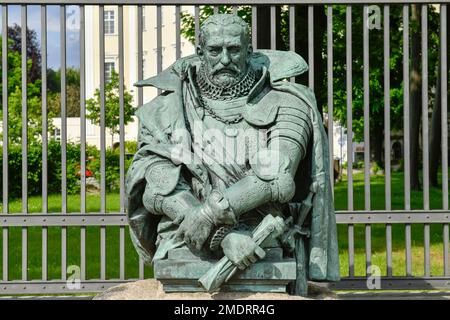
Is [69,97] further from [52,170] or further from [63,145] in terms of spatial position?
[63,145]

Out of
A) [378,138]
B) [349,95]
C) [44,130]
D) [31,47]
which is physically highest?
[31,47]

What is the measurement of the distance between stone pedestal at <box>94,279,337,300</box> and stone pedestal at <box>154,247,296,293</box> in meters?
0.03

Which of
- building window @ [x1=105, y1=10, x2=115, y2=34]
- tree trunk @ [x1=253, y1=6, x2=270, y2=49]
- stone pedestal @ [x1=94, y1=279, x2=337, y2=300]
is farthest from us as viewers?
building window @ [x1=105, y1=10, x2=115, y2=34]

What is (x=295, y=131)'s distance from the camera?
5.36 metres

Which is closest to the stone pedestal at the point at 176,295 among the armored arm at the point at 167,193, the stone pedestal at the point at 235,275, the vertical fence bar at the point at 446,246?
the stone pedestal at the point at 235,275

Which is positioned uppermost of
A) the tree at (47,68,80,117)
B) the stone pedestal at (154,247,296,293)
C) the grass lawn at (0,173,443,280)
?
the tree at (47,68,80,117)

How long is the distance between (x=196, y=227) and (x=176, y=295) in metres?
0.53

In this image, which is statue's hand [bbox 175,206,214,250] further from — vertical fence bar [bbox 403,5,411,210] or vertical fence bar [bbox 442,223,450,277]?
vertical fence bar [bbox 442,223,450,277]

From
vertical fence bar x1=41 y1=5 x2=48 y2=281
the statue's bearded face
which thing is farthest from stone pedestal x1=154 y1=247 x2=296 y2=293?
vertical fence bar x1=41 y1=5 x2=48 y2=281

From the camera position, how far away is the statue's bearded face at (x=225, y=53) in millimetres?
5344

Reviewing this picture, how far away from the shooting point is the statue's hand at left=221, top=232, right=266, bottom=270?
4.98 meters

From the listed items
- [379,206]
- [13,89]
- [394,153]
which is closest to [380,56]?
[379,206]

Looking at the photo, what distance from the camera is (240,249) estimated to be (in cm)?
498

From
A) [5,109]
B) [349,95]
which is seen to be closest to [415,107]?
[349,95]
